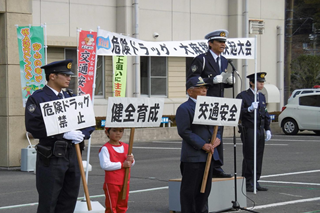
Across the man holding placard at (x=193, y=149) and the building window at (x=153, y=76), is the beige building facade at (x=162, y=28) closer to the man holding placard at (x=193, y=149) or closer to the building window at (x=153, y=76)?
the building window at (x=153, y=76)

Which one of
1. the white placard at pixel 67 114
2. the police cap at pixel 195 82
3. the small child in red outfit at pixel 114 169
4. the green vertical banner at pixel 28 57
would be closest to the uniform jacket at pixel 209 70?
the police cap at pixel 195 82

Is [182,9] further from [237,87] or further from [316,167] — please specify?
[316,167]

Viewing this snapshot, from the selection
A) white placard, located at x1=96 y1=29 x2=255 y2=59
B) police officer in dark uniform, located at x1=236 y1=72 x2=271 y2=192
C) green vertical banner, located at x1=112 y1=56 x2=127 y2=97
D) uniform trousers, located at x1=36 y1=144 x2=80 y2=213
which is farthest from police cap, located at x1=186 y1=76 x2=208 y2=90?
green vertical banner, located at x1=112 y1=56 x2=127 y2=97

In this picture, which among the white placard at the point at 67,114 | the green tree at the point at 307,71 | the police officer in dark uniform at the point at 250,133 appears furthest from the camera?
the green tree at the point at 307,71

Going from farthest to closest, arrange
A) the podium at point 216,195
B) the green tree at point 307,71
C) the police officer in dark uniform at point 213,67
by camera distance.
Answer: the green tree at point 307,71, the podium at point 216,195, the police officer in dark uniform at point 213,67

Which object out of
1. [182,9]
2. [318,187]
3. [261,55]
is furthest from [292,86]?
[318,187]

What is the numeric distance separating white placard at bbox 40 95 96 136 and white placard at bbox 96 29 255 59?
2790mm

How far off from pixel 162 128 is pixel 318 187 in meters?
12.0

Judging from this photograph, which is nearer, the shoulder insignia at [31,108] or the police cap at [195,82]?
the shoulder insignia at [31,108]

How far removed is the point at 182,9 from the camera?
965 inches

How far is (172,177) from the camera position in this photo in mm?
12109

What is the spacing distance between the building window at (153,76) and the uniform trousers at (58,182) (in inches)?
710

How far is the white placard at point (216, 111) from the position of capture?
6859 mm

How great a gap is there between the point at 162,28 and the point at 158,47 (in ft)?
43.6
